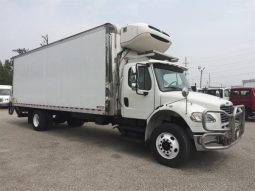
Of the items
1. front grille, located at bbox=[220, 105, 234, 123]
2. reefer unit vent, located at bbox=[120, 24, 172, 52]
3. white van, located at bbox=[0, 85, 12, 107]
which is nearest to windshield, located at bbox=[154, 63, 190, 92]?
reefer unit vent, located at bbox=[120, 24, 172, 52]

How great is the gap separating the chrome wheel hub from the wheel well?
40 cm

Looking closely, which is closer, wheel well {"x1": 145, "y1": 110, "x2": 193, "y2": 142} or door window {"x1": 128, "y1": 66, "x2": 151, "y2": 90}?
wheel well {"x1": 145, "y1": 110, "x2": 193, "y2": 142}

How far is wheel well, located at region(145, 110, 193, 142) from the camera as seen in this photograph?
6.01 metres

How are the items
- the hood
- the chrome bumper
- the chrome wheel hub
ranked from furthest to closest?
the chrome wheel hub
the hood
the chrome bumper

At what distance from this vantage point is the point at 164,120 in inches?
259

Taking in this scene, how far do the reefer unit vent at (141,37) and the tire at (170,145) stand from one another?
252 centimetres

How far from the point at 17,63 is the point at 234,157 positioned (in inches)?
406

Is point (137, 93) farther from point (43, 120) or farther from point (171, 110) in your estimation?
point (43, 120)

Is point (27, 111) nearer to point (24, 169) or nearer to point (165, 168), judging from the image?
point (24, 169)

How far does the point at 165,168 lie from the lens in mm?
5742

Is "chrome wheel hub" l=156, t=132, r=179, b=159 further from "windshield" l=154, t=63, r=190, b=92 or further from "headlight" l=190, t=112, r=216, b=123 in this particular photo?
"windshield" l=154, t=63, r=190, b=92

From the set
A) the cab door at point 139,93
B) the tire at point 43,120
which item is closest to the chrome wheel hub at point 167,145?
the cab door at point 139,93

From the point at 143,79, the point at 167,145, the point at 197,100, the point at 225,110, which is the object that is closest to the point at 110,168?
the point at 167,145

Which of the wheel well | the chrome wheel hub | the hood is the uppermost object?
the hood
